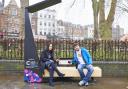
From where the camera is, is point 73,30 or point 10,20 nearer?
point 10,20

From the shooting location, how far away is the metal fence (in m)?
15.2

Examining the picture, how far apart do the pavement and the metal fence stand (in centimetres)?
129

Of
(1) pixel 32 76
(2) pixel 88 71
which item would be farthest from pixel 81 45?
(1) pixel 32 76

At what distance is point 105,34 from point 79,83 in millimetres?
9573

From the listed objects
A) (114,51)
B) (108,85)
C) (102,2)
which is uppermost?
(102,2)

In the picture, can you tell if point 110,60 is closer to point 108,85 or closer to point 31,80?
point 108,85

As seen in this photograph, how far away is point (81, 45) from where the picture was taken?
1528 centimetres

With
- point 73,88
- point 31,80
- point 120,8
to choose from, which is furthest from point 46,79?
point 120,8

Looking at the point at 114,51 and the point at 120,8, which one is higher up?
the point at 120,8

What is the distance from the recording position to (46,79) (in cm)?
1262

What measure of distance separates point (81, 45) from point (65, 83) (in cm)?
311

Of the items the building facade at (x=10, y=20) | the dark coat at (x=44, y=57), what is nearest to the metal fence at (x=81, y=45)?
the dark coat at (x=44, y=57)

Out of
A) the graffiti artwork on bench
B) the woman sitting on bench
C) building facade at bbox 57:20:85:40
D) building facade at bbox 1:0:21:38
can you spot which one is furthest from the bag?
building facade at bbox 57:20:85:40

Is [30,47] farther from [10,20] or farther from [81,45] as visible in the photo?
[10,20]
